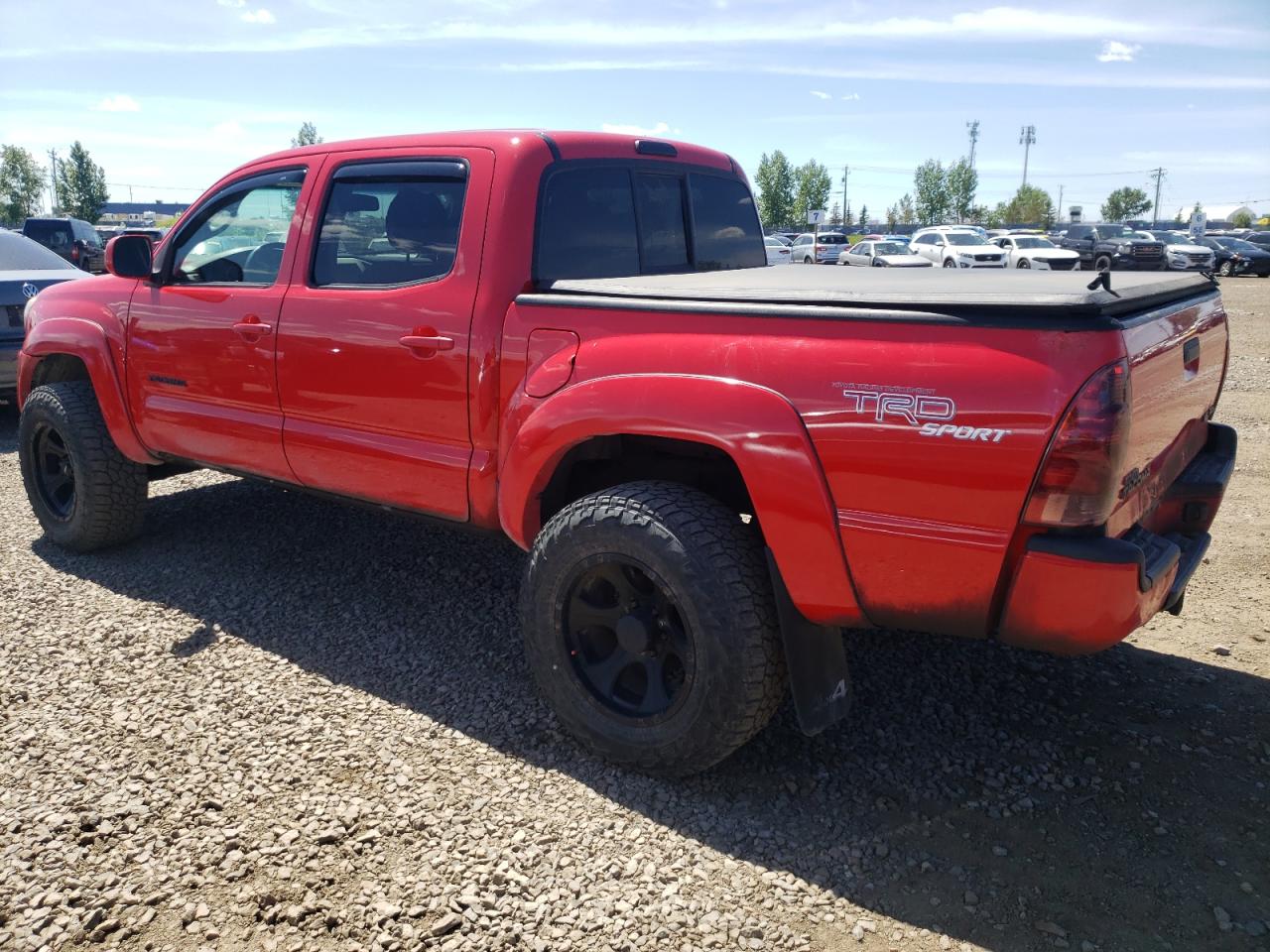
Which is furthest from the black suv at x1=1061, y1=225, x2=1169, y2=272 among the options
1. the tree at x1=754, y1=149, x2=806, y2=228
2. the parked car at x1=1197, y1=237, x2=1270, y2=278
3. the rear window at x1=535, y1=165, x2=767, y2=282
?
the tree at x1=754, y1=149, x2=806, y2=228

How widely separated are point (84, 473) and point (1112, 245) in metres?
34.2

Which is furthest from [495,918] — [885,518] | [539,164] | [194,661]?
[539,164]

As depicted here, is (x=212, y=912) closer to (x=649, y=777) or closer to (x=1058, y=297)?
(x=649, y=777)

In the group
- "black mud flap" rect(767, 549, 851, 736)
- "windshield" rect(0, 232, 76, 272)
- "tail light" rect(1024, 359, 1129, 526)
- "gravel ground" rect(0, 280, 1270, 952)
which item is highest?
"windshield" rect(0, 232, 76, 272)

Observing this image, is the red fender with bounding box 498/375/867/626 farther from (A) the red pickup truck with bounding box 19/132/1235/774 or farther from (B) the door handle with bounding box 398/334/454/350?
(B) the door handle with bounding box 398/334/454/350

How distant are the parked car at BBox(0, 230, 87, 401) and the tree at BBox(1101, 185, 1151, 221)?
126622 millimetres

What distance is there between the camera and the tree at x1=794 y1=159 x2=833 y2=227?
9356cm

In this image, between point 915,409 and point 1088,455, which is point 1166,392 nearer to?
point 1088,455

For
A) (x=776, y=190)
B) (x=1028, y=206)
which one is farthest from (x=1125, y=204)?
(x=776, y=190)

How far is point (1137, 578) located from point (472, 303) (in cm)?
214

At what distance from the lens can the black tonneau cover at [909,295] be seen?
228 cm

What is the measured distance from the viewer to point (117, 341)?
4652 millimetres

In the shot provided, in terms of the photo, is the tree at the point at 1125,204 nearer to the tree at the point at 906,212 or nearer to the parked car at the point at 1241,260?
the tree at the point at 906,212

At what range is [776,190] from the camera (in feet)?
290
